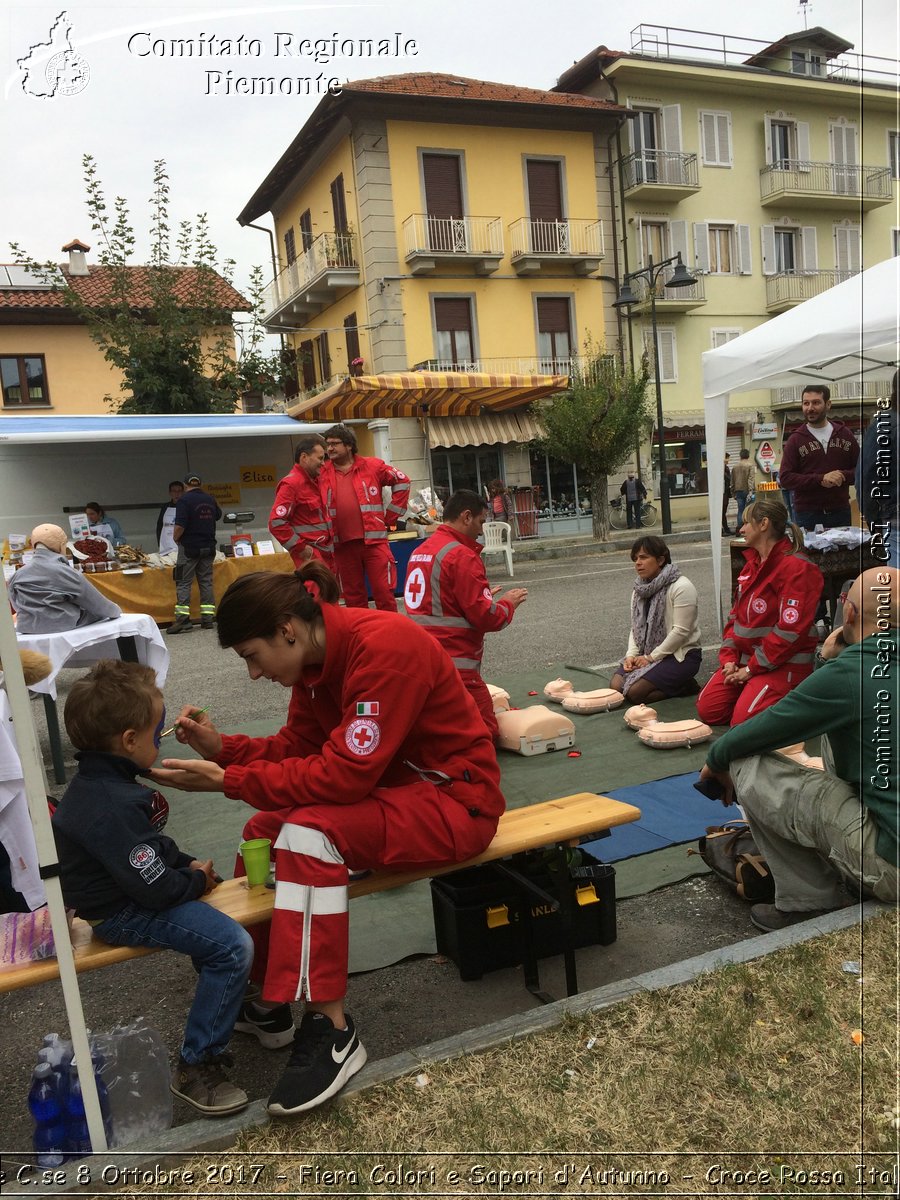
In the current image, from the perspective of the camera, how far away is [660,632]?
628cm

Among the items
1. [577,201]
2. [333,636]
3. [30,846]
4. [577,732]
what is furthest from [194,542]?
[577,201]

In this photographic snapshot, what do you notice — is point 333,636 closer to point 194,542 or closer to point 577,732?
point 577,732

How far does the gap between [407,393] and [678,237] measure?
42.9 ft

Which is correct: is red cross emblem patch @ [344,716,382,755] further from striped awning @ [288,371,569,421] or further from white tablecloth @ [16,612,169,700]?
striped awning @ [288,371,569,421]

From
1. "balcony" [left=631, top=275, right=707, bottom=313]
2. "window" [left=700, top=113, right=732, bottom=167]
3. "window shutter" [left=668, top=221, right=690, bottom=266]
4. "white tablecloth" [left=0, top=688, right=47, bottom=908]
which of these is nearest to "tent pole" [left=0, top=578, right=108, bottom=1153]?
"white tablecloth" [left=0, top=688, right=47, bottom=908]

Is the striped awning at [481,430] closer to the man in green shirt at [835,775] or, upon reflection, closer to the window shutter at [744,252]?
the window shutter at [744,252]

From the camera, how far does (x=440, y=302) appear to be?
21859mm

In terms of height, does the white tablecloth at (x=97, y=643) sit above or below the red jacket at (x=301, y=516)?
below

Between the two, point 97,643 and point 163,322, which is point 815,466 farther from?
point 163,322

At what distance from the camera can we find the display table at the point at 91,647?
543 cm

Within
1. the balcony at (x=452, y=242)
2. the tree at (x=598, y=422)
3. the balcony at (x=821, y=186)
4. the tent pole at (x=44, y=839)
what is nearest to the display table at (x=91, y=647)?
the tent pole at (x=44, y=839)

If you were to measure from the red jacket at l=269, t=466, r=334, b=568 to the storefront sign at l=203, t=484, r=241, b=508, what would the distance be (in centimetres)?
652

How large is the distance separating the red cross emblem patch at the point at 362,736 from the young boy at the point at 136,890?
1.95ft

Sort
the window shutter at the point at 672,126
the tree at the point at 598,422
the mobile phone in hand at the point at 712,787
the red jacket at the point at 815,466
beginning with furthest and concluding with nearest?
the tree at the point at 598,422, the window shutter at the point at 672,126, the red jacket at the point at 815,466, the mobile phone in hand at the point at 712,787
